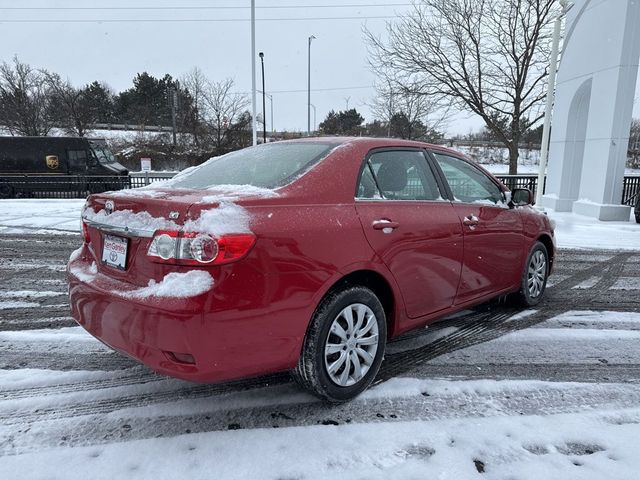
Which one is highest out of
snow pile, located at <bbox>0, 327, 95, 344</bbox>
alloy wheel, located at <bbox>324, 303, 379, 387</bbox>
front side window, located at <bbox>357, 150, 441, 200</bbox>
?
front side window, located at <bbox>357, 150, 441, 200</bbox>

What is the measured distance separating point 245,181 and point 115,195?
79 centimetres

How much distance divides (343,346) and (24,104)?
43.4 meters

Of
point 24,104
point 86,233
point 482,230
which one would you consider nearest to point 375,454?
point 482,230

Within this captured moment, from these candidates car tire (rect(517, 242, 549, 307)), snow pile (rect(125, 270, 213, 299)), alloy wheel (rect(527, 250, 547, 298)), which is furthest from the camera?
alloy wheel (rect(527, 250, 547, 298))

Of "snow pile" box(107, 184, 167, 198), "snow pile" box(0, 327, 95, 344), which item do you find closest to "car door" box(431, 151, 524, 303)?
"snow pile" box(107, 184, 167, 198)

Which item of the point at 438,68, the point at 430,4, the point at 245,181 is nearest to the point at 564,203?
the point at 438,68

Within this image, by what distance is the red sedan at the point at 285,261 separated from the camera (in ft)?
7.59

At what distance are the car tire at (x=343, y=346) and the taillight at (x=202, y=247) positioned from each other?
65 cm

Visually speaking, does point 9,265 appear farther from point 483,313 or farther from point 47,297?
point 483,313

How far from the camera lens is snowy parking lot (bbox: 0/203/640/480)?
2.36 meters

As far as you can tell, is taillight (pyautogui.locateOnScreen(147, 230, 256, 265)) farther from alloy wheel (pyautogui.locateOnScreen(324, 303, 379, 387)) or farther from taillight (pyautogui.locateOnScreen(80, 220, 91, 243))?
taillight (pyautogui.locateOnScreen(80, 220, 91, 243))

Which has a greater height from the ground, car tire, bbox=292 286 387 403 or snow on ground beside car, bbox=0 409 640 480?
car tire, bbox=292 286 387 403

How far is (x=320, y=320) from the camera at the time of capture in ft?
8.76

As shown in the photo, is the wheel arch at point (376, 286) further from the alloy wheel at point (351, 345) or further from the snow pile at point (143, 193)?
the snow pile at point (143, 193)
